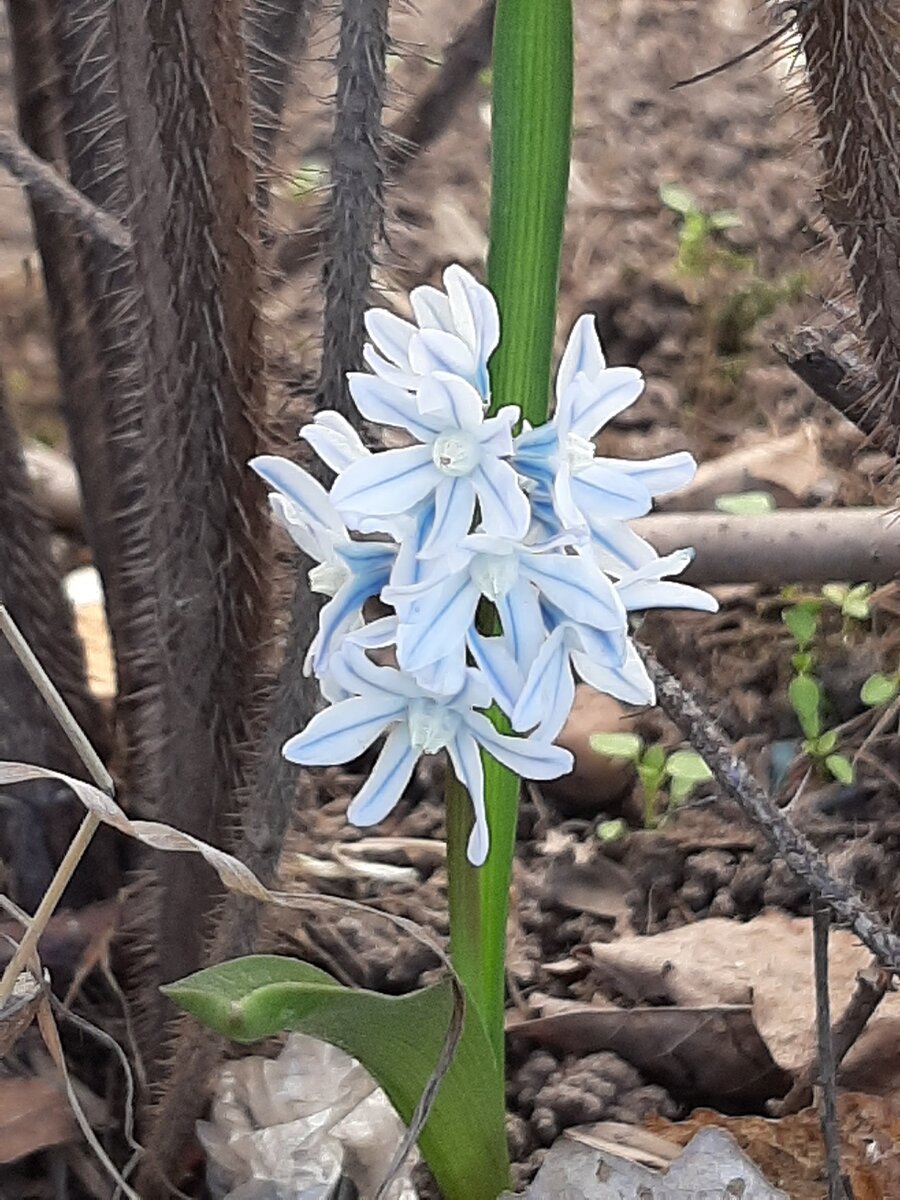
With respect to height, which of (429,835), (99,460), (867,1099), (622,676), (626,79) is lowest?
(867,1099)

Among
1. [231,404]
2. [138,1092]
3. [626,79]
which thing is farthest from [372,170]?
[626,79]

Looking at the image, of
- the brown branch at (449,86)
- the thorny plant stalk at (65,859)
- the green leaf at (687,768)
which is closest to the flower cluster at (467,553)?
the thorny plant stalk at (65,859)

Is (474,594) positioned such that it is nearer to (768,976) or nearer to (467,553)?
(467,553)

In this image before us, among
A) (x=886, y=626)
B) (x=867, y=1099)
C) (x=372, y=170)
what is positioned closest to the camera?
(x=372, y=170)

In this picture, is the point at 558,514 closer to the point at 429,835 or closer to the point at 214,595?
the point at 214,595

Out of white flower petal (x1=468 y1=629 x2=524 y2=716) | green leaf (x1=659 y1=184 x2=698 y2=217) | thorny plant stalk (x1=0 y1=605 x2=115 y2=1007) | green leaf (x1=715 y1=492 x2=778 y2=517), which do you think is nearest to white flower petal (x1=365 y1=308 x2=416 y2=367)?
white flower petal (x1=468 y1=629 x2=524 y2=716)

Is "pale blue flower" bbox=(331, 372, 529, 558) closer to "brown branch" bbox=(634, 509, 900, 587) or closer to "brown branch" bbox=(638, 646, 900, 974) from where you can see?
"brown branch" bbox=(638, 646, 900, 974)

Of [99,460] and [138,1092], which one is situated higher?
[99,460]

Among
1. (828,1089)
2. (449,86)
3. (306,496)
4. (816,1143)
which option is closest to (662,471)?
(306,496)
